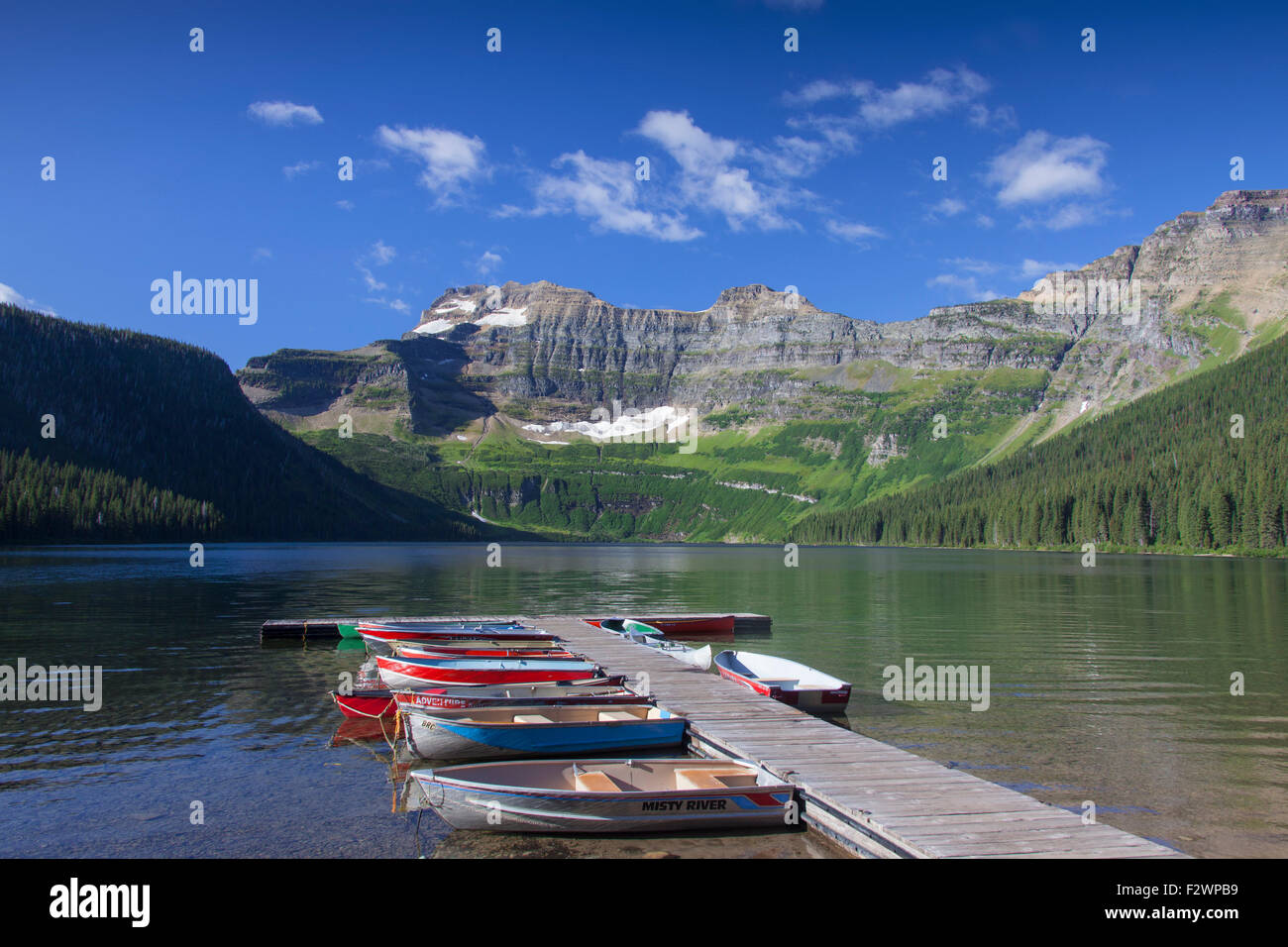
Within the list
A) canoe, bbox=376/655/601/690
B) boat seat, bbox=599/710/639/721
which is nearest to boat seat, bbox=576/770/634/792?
boat seat, bbox=599/710/639/721

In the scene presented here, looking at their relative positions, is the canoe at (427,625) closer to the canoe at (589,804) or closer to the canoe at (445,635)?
the canoe at (445,635)

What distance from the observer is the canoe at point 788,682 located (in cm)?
3084

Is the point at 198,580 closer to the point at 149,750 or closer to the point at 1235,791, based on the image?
the point at 149,750

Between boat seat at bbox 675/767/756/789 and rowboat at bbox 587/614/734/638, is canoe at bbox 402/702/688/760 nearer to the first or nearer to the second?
boat seat at bbox 675/767/756/789

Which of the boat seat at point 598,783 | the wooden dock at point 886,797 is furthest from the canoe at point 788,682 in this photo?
the boat seat at point 598,783

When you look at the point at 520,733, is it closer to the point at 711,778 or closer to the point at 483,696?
the point at 483,696

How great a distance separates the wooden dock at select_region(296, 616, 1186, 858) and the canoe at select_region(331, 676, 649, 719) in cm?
259

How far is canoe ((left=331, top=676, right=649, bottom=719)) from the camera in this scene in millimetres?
26547

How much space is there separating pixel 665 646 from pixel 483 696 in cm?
1902

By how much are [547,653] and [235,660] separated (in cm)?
1721

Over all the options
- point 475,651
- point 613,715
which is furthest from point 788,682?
point 475,651

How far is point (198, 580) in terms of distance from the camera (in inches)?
3834

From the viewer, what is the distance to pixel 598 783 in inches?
769
